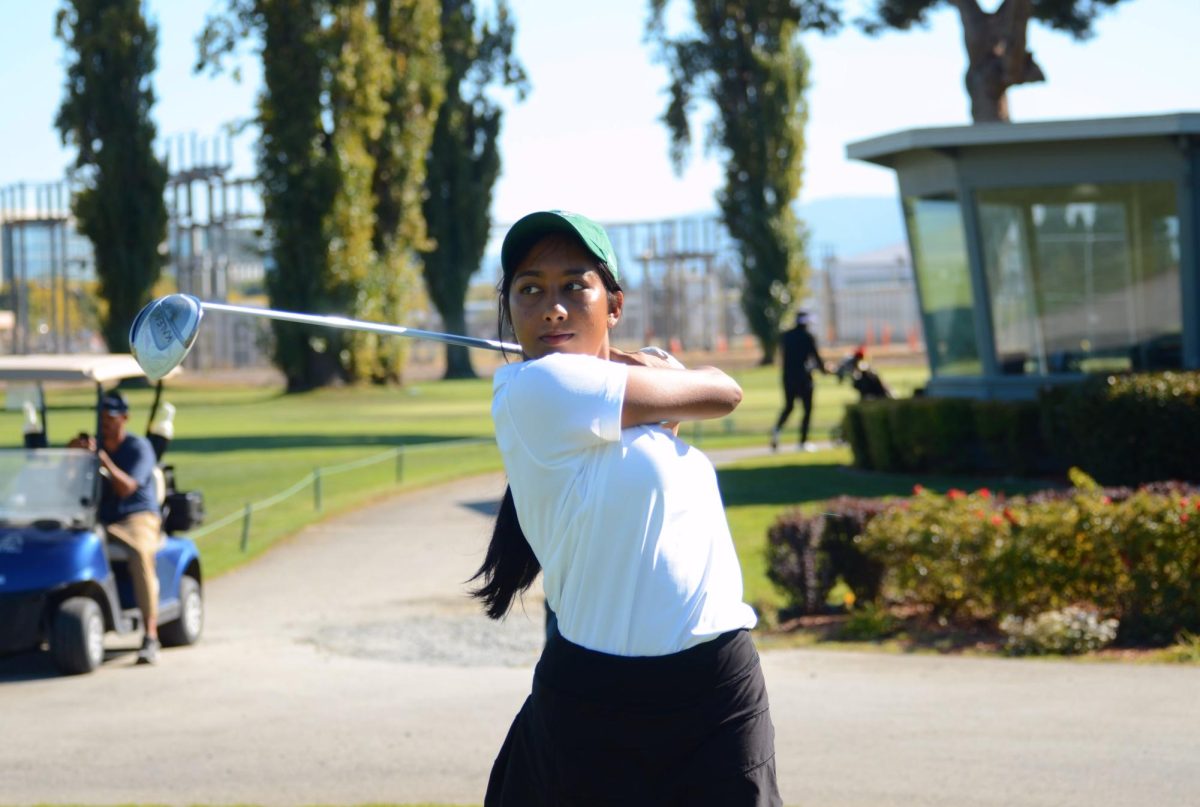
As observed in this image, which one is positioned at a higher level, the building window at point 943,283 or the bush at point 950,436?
the building window at point 943,283

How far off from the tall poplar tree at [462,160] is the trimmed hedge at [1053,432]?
3576 cm

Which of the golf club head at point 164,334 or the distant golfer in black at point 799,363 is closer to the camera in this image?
the golf club head at point 164,334

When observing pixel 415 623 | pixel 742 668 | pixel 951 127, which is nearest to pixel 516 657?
pixel 415 623

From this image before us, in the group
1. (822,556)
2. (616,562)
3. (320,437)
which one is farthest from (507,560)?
(320,437)

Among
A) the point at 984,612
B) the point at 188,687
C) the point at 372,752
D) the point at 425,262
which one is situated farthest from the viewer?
the point at 425,262

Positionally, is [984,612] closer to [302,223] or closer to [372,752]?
[372,752]

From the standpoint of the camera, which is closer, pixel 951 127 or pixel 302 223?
pixel 951 127

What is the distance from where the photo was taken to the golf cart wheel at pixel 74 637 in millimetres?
9758

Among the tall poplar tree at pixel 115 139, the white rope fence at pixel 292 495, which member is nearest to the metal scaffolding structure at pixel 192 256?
the tall poplar tree at pixel 115 139

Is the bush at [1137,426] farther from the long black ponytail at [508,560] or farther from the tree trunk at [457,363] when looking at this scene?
the tree trunk at [457,363]

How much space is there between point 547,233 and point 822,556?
8.23m

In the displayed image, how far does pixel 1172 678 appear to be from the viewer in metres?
8.54

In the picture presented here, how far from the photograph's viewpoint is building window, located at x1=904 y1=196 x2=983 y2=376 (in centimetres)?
2100

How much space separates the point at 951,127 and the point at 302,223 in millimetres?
30184
